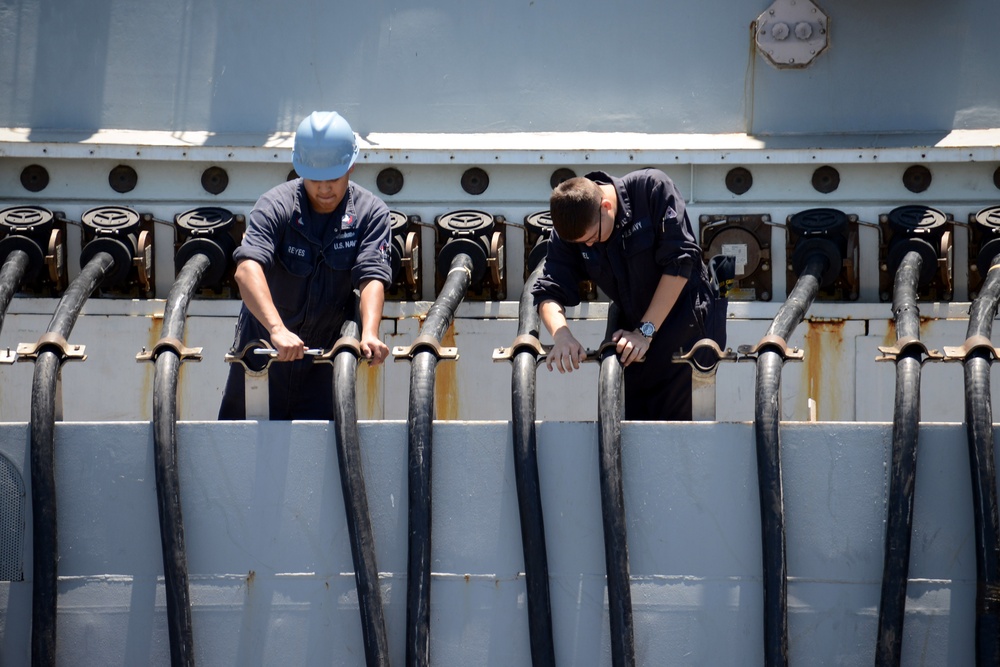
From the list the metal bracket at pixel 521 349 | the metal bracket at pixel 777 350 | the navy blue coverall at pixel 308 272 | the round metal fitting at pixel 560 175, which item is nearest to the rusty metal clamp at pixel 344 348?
the navy blue coverall at pixel 308 272

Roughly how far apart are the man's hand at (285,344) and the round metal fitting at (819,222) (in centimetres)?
182

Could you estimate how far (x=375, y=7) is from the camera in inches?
171

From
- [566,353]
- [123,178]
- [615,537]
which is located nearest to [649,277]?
Answer: [566,353]

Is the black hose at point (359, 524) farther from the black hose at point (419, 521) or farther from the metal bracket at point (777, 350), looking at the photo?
the metal bracket at point (777, 350)

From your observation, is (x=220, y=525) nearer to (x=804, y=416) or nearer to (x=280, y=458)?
(x=280, y=458)

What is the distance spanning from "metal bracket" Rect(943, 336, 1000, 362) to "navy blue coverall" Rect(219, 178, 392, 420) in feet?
4.70

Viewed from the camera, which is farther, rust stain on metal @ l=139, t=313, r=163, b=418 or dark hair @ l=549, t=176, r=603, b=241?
rust stain on metal @ l=139, t=313, r=163, b=418

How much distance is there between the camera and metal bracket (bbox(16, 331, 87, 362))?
3.03 metres

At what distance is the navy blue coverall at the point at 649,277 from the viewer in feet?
9.93

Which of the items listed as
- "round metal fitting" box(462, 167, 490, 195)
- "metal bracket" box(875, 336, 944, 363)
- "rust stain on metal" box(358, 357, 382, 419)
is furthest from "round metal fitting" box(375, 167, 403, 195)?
"metal bracket" box(875, 336, 944, 363)

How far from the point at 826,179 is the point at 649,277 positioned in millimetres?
1305

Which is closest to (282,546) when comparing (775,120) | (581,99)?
(581,99)

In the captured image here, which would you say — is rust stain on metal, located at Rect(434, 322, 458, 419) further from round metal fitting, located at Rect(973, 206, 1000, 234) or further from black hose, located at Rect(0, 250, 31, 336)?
round metal fitting, located at Rect(973, 206, 1000, 234)

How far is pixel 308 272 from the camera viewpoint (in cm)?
328
